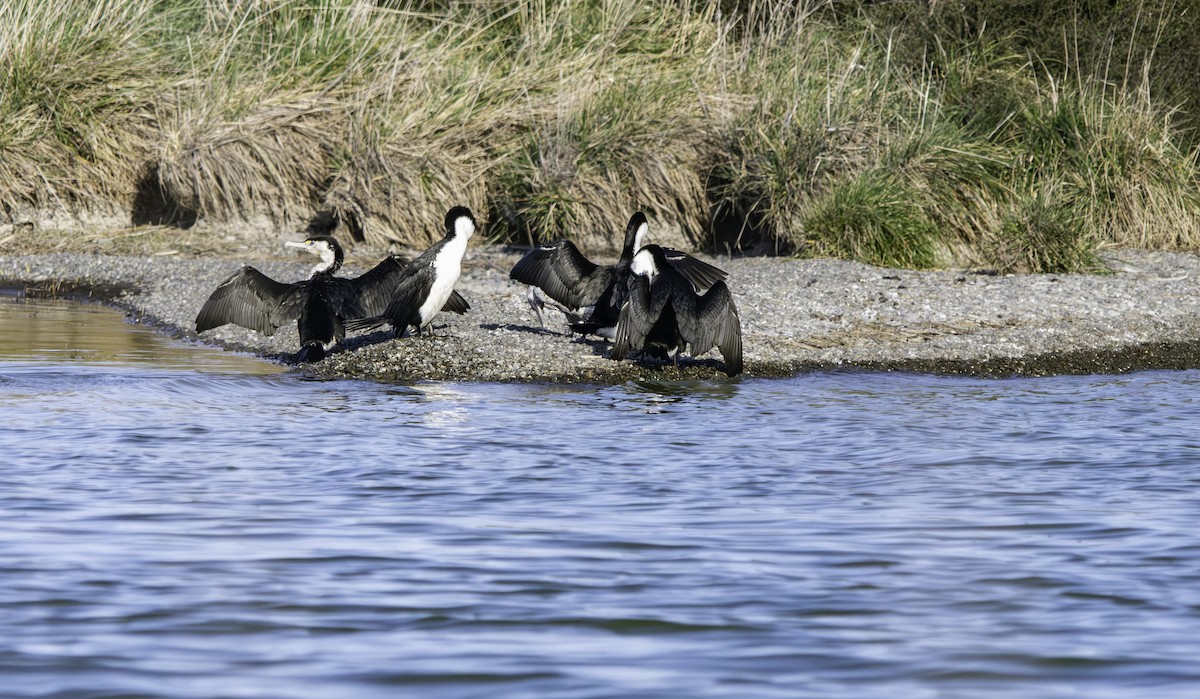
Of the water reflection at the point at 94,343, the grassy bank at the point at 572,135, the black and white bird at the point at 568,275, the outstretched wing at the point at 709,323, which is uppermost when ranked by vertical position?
the grassy bank at the point at 572,135

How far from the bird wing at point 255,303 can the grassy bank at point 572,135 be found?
5.58 meters

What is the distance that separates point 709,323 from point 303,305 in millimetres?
2653

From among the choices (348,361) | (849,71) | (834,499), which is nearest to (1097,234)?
(849,71)

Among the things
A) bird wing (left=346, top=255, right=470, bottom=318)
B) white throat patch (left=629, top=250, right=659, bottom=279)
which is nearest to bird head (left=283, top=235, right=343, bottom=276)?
bird wing (left=346, top=255, right=470, bottom=318)

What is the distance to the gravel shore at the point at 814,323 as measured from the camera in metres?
9.78

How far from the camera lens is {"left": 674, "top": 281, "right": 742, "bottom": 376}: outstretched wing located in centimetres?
922

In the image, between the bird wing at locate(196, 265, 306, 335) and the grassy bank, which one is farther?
the grassy bank

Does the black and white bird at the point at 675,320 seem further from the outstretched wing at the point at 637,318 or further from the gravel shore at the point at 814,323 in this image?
the gravel shore at the point at 814,323

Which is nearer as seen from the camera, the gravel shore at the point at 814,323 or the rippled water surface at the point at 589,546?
the rippled water surface at the point at 589,546

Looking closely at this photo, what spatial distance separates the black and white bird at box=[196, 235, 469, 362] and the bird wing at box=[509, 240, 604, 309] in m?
0.86

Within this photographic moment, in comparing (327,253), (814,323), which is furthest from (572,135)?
(327,253)

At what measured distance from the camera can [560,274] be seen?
404 inches

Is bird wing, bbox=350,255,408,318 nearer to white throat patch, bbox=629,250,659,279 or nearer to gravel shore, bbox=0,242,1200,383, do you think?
gravel shore, bbox=0,242,1200,383

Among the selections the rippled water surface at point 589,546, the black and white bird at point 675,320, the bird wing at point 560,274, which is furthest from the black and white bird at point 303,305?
the black and white bird at point 675,320
